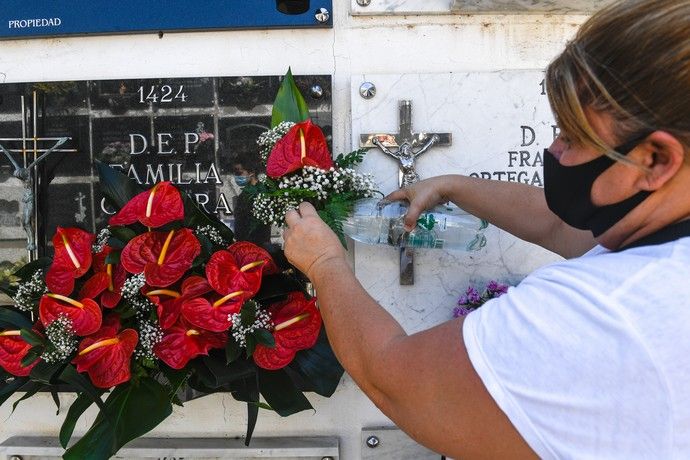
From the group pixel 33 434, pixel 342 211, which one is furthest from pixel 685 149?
pixel 33 434

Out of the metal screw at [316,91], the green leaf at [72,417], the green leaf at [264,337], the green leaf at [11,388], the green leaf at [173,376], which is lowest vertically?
the green leaf at [72,417]

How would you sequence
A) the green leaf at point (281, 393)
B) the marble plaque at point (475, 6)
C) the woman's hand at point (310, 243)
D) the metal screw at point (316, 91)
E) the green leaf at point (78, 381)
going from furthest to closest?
the metal screw at point (316, 91), the marble plaque at point (475, 6), the green leaf at point (281, 393), the green leaf at point (78, 381), the woman's hand at point (310, 243)

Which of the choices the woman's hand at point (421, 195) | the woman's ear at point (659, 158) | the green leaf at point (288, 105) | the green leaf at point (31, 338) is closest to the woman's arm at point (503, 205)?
the woman's hand at point (421, 195)

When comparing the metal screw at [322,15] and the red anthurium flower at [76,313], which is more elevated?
the metal screw at [322,15]

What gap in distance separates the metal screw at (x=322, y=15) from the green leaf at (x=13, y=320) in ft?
3.86

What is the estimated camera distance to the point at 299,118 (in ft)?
5.59

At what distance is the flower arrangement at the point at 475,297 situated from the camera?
1786 millimetres

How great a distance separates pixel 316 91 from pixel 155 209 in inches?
24.3

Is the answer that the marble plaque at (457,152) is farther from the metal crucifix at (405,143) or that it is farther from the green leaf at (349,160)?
the green leaf at (349,160)

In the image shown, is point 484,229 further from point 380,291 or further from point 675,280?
point 675,280

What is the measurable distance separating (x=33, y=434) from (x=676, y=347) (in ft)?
6.18

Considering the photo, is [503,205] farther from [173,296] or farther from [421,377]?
[173,296]

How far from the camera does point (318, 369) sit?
5.39ft

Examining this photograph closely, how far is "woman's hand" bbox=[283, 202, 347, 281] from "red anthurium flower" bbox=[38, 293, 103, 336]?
0.51m
